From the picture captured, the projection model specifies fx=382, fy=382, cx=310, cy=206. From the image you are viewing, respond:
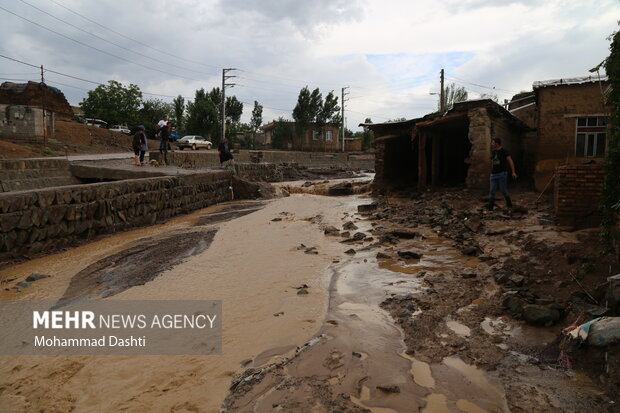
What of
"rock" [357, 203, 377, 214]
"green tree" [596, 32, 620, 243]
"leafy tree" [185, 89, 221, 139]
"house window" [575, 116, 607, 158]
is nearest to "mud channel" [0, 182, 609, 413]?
"green tree" [596, 32, 620, 243]

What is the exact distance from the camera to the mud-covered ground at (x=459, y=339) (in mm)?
2584

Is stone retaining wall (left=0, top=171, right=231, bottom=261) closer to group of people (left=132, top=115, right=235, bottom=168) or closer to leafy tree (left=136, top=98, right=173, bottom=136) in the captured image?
group of people (left=132, top=115, right=235, bottom=168)

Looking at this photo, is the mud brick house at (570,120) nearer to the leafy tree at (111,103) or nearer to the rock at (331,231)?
the rock at (331,231)

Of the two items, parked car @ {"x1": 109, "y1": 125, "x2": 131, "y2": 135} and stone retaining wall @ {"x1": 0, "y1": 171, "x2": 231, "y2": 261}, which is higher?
parked car @ {"x1": 109, "y1": 125, "x2": 131, "y2": 135}

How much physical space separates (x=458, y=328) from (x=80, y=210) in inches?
308

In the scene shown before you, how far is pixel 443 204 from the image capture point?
10.7 meters

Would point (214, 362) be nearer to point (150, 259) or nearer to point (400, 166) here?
point (150, 259)

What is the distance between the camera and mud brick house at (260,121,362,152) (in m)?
51.8

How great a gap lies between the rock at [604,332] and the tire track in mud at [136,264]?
5248 mm

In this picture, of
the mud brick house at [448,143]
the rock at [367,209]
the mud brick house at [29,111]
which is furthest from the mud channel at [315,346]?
the mud brick house at [29,111]

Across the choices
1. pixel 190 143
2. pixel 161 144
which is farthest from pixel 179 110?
pixel 161 144

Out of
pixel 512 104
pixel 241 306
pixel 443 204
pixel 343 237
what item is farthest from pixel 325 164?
pixel 241 306

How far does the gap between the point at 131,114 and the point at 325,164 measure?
74.6ft

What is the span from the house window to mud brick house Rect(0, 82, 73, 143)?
2547 centimetres
